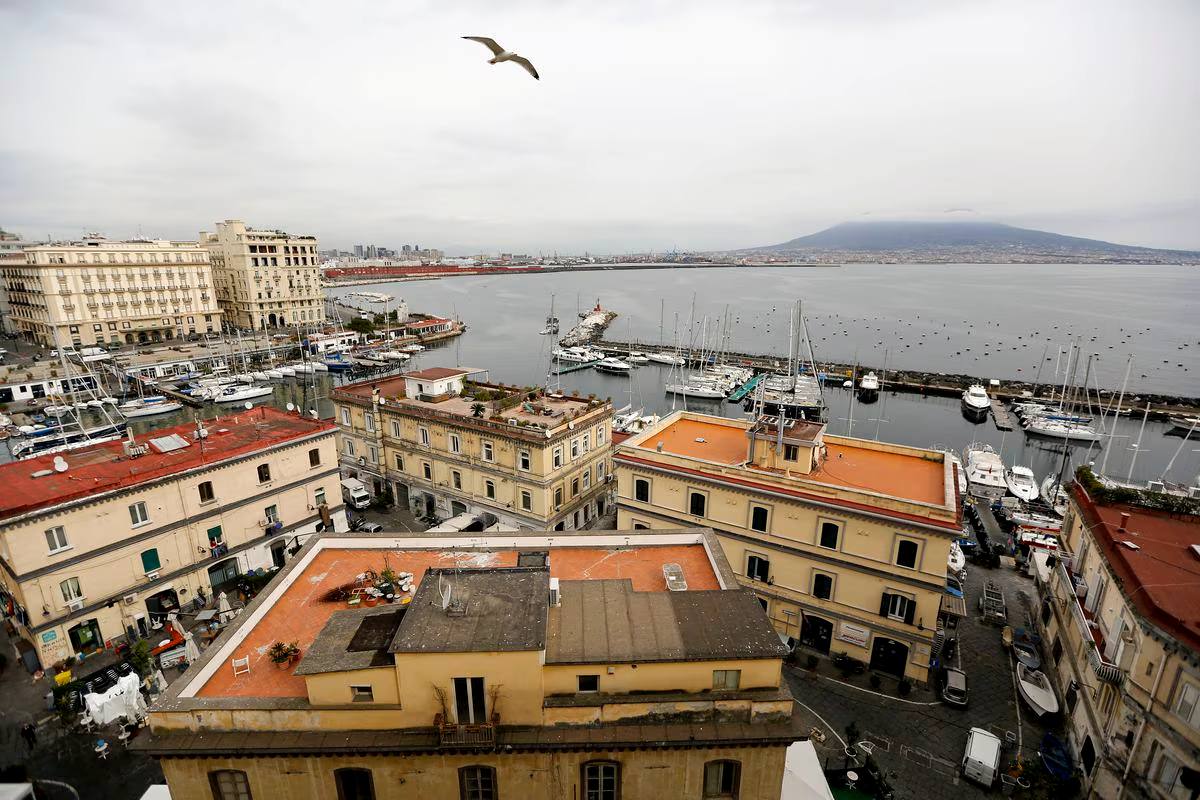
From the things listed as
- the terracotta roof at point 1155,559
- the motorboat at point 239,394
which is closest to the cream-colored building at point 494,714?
the terracotta roof at point 1155,559

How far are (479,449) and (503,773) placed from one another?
2330 centimetres

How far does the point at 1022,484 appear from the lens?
149ft

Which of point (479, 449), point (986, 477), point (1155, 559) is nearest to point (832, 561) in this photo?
point (1155, 559)

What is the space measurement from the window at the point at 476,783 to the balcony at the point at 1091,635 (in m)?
18.2

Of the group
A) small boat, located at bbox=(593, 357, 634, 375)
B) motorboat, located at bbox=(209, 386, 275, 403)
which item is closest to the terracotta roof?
small boat, located at bbox=(593, 357, 634, 375)

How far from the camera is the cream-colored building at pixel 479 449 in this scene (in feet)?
106

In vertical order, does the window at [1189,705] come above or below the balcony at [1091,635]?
above

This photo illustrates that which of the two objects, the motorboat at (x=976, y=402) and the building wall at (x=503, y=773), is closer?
the building wall at (x=503, y=773)

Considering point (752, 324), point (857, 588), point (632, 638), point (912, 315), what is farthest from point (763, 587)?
point (912, 315)

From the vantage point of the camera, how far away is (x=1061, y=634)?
22797 mm

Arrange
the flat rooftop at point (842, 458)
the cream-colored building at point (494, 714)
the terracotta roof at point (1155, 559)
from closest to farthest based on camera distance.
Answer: the cream-colored building at point (494, 714), the terracotta roof at point (1155, 559), the flat rooftop at point (842, 458)

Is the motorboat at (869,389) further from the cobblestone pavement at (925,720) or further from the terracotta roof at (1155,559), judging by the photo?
the terracotta roof at (1155,559)

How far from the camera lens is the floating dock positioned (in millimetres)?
66688

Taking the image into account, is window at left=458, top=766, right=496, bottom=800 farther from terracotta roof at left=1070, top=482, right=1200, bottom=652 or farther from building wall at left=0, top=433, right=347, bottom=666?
building wall at left=0, top=433, right=347, bottom=666
